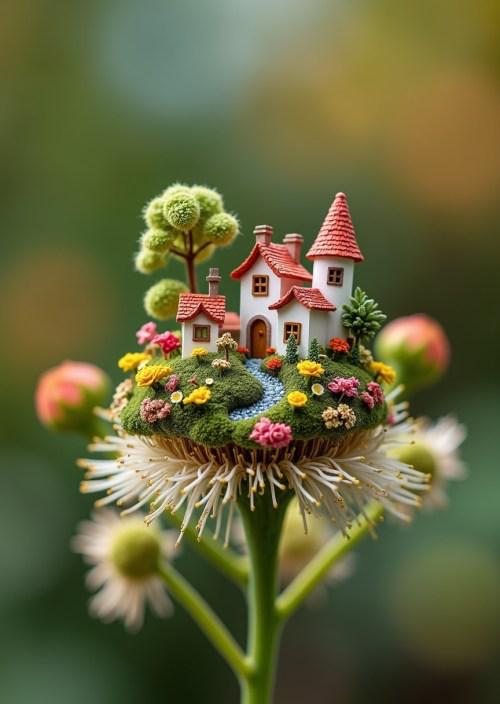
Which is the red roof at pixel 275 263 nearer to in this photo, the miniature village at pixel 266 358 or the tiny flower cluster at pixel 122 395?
the miniature village at pixel 266 358

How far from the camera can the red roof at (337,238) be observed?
78 centimetres

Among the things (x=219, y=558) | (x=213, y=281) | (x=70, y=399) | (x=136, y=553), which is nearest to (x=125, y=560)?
(x=136, y=553)

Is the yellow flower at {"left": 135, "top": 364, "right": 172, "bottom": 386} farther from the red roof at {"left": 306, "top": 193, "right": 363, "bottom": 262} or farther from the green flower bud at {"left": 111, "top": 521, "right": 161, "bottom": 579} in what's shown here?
the green flower bud at {"left": 111, "top": 521, "right": 161, "bottom": 579}

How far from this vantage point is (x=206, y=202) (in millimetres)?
819

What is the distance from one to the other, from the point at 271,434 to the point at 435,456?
19.3 inches

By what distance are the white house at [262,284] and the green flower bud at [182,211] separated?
0.09m

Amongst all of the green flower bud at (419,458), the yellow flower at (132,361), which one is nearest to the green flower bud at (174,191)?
the yellow flower at (132,361)

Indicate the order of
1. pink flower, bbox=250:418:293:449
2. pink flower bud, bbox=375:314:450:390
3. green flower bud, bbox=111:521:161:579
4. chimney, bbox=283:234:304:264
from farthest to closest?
pink flower bud, bbox=375:314:450:390 → green flower bud, bbox=111:521:161:579 → chimney, bbox=283:234:304:264 → pink flower, bbox=250:418:293:449

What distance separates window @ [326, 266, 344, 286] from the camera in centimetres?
79

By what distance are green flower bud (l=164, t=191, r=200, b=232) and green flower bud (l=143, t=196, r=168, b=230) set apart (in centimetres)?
2

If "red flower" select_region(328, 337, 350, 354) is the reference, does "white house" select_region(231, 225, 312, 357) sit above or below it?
above

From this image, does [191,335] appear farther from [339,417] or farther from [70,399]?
[70,399]

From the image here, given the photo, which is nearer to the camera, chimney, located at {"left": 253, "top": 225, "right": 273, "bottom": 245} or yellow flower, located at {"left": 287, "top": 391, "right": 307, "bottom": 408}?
yellow flower, located at {"left": 287, "top": 391, "right": 307, "bottom": 408}

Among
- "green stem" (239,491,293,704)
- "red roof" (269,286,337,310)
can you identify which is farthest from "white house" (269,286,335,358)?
"green stem" (239,491,293,704)
